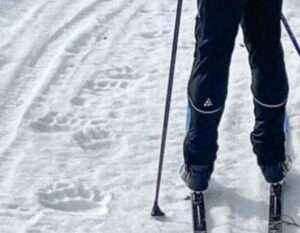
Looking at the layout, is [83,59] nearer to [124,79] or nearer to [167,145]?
[124,79]

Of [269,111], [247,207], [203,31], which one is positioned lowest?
[247,207]

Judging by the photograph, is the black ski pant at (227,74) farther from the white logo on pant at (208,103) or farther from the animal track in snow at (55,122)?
the animal track in snow at (55,122)

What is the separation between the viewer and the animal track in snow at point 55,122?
5309mm

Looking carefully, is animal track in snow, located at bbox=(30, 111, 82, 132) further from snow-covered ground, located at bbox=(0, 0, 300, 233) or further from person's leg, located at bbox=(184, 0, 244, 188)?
person's leg, located at bbox=(184, 0, 244, 188)

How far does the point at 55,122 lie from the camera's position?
5.38m

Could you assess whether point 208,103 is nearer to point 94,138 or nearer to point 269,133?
point 269,133

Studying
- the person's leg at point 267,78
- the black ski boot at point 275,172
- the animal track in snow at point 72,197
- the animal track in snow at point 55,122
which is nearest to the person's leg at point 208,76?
the person's leg at point 267,78

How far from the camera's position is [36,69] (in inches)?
242

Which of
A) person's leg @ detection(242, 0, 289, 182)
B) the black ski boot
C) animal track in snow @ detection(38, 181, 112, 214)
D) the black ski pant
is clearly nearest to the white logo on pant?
the black ski pant

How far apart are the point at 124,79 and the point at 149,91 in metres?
0.25

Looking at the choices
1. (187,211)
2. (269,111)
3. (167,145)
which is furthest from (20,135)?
(269,111)

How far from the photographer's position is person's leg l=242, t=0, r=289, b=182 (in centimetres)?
407

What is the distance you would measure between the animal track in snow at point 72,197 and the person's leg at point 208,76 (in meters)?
0.49

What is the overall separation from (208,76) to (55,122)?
1.54 m
